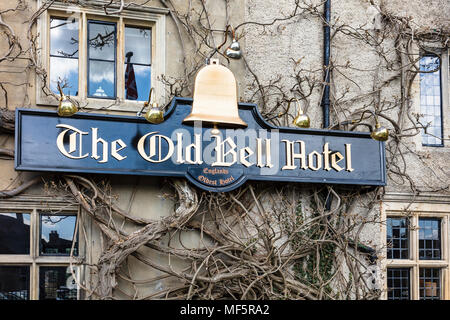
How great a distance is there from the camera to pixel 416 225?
934cm

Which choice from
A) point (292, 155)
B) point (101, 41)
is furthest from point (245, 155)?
point (101, 41)

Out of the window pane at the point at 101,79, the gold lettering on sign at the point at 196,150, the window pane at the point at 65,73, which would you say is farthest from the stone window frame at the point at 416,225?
the window pane at the point at 65,73

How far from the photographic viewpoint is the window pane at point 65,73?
26.5 ft

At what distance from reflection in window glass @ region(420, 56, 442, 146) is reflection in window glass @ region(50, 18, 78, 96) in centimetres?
526

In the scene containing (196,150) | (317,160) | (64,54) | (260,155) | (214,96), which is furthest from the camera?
(317,160)

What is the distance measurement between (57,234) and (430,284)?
5509 mm

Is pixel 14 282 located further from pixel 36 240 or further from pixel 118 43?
pixel 118 43

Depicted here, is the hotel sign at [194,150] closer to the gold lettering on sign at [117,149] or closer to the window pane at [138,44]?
the gold lettering on sign at [117,149]

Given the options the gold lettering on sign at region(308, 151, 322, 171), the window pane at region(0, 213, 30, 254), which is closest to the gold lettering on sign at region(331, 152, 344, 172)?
the gold lettering on sign at region(308, 151, 322, 171)

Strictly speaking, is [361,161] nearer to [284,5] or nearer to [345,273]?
[345,273]

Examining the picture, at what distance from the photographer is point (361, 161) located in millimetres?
8758

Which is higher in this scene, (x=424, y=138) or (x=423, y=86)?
(x=423, y=86)

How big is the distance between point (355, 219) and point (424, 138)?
72.3 inches

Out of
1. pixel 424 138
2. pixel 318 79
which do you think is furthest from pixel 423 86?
pixel 318 79
